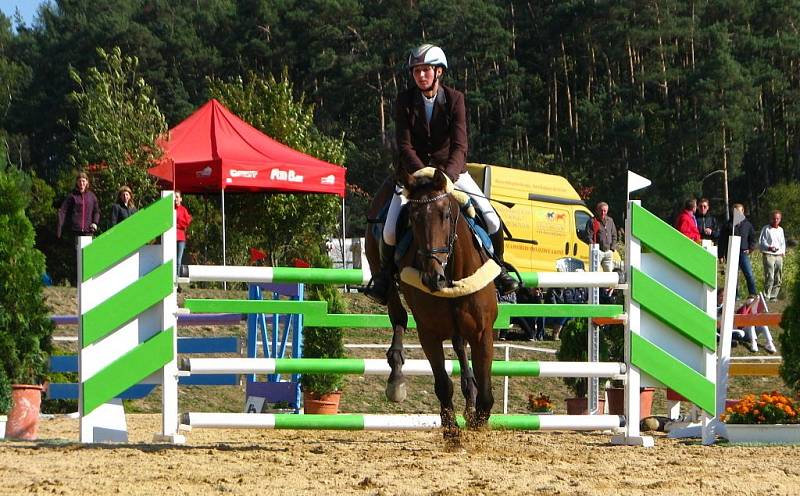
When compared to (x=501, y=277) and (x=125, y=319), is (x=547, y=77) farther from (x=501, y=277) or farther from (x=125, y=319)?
(x=125, y=319)

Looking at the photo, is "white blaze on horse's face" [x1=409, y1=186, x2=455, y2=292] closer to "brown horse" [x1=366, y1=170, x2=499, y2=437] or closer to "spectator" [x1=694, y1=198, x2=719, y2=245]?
"brown horse" [x1=366, y1=170, x2=499, y2=437]

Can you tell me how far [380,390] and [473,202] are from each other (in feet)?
26.9

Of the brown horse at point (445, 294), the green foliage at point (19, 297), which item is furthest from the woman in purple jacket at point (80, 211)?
the brown horse at point (445, 294)

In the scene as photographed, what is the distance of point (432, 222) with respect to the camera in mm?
7824

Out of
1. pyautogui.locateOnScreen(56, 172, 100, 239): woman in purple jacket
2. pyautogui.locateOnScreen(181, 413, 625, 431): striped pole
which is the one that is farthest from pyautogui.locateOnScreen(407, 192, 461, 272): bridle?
pyautogui.locateOnScreen(56, 172, 100, 239): woman in purple jacket

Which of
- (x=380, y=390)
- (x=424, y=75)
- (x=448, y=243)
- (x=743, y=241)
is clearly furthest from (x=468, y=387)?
(x=743, y=241)

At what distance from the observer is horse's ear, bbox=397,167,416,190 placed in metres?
7.99

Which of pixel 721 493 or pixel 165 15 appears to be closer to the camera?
pixel 721 493

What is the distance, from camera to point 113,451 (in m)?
8.02

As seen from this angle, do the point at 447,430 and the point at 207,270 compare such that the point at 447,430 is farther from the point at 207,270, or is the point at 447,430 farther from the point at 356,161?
the point at 356,161

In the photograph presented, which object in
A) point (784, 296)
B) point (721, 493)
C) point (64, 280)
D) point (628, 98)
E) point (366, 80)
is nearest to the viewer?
point (721, 493)

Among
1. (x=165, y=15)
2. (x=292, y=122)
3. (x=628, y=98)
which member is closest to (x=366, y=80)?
(x=628, y=98)

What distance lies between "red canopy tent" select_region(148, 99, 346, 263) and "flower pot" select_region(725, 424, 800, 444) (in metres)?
14.1

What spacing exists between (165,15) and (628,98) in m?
29.8
